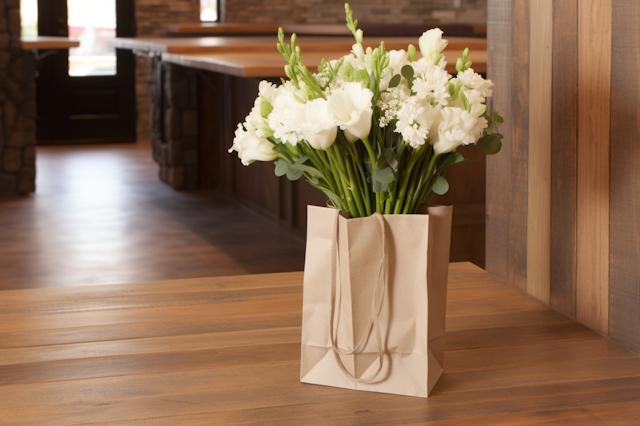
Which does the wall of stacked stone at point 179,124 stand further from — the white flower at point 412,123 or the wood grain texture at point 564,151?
the white flower at point 412,123

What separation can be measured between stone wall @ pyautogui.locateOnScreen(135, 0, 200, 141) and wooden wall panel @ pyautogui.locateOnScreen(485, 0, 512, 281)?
26.2 ft

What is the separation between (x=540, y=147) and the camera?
132cm

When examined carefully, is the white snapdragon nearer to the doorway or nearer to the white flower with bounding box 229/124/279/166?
the white flower with bounding box 229/124/279/166

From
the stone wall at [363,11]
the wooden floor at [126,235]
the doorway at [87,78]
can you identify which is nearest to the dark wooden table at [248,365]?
the wooden floor at [126,235]

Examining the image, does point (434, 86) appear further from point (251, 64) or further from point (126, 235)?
point (126, 235)

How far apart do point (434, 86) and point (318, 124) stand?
15 cm

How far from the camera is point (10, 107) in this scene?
589 cm

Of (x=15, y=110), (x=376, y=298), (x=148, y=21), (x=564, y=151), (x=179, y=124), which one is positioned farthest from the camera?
(x=148, y=21)

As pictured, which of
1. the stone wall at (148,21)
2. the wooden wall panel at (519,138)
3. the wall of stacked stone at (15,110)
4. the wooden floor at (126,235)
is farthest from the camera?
the stone wall at (148,21)

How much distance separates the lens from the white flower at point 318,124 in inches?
34.4

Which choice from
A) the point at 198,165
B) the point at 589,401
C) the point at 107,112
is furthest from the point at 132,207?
the point at 589,401

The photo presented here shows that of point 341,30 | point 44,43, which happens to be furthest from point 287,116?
point 341,30

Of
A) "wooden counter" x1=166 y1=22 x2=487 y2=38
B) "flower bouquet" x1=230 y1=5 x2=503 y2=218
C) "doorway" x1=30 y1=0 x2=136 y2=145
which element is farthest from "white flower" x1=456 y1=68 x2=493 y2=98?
"doorway" x1=30 y1=0 x2=136 y2=145

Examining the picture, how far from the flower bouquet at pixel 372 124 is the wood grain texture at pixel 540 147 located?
344 mm
